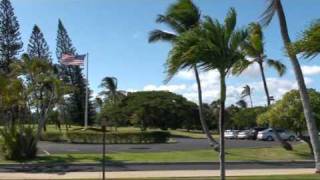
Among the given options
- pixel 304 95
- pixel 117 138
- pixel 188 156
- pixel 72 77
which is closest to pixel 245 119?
pixel 72 77

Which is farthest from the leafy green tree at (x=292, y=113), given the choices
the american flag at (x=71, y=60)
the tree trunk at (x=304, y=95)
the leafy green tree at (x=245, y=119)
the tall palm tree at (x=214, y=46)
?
the leafy green tree at (x=245, y=119)

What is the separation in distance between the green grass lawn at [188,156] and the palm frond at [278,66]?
218 inches

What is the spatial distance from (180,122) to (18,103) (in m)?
58.6

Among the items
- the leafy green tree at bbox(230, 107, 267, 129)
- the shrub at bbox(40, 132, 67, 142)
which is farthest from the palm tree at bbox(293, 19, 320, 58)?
the leafy green tree at bbox(230, 107, 267, 129)

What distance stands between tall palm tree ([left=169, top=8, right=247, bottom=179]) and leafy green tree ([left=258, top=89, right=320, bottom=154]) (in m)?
19.0

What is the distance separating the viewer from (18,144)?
104 ft

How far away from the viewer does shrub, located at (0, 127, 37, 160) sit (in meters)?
31.6

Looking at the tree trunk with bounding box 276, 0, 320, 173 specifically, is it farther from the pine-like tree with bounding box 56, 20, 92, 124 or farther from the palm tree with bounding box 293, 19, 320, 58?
the pine-like tree with bounding box 56, 20, 92, 124

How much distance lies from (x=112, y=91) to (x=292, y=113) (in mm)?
70976

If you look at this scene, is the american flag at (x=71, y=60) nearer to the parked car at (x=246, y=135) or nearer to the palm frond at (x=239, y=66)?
the parked car at (x=246, y=135)

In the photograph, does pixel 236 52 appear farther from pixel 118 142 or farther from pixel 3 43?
pixel 3 43

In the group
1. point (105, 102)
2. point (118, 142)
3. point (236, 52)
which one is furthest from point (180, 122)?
point (236, 52)

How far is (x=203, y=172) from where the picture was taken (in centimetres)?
2545

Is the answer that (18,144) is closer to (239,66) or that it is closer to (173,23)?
(173,23)
